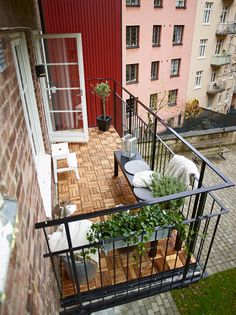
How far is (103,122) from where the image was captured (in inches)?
196

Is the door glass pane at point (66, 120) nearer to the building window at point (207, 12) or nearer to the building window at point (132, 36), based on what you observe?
the building window at point (132, 36)

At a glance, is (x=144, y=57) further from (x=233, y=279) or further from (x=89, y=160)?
(x=233, y=279)

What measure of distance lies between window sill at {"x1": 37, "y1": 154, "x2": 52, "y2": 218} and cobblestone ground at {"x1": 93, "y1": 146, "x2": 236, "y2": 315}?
1.54 metres

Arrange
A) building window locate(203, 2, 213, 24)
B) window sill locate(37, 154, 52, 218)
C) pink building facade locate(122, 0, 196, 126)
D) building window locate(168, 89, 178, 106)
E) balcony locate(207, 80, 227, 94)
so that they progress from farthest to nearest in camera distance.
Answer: balcony locate(207, 80, 227, 94) < building window locate(168, 89, 178, 106) < building window locate(203, 2, 213, 24) < pink building facade locate(122, 0, 196, 126) < window sill locate(37, 154, 52, 218)

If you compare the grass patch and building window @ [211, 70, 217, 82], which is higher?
building window @ [211, 70, 217, 82]

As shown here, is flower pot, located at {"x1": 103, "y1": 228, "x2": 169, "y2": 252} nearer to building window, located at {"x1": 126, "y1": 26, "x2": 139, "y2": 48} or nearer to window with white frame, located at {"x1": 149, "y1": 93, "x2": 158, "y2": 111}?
building window, located at {"x1": 126, "y1": 26, "x2": 139, "y2": 48}

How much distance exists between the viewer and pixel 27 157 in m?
1.55

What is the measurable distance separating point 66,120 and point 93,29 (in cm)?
213

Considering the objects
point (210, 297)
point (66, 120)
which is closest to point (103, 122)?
point (66, 120)

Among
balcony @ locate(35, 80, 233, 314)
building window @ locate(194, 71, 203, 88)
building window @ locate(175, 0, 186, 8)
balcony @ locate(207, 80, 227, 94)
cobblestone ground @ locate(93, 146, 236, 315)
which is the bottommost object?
cobblestone ground @ locate(93, 146, 236, 315)

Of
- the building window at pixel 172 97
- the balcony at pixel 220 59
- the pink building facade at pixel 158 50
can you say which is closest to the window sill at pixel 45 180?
the pink building facade at pixel 158 50

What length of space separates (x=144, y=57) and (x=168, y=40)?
61.5 inches

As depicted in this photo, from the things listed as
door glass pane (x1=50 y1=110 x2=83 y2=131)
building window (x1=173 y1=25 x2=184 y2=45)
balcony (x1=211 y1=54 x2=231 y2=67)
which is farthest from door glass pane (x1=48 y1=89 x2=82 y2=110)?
balcony (x1=211 y1=54 x2=231 y2=67)

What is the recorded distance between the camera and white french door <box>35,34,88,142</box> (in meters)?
3.85
